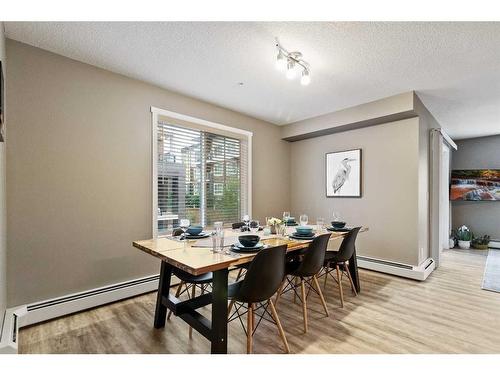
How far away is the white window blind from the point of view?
3.29 metres

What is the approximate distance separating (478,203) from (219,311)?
6948 millimetres

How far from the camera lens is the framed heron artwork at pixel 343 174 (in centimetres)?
414

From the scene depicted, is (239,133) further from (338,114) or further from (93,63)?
(93,63)

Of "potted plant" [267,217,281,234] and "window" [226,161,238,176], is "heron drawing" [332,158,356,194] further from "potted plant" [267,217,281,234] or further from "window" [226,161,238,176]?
"potted plant" [267,217,281,234]

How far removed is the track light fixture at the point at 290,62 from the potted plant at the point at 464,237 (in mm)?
5732

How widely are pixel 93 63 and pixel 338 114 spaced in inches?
134

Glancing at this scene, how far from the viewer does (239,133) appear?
4.17 metres

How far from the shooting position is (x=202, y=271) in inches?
57.8

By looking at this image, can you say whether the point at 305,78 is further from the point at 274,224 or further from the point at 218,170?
the point at 218,170

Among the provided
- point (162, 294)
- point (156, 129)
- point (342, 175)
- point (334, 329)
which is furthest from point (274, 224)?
point (342, 175)

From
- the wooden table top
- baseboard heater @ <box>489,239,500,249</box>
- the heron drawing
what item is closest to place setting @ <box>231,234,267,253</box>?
the wooden table top

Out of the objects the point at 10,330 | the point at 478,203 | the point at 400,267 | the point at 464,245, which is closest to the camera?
the point at 10,330

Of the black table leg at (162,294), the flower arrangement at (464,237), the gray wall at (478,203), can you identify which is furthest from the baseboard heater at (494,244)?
the black table leg at (162,294)

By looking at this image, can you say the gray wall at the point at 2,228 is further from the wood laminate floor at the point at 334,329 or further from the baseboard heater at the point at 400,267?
the baseboard heater at the point at 400,267
